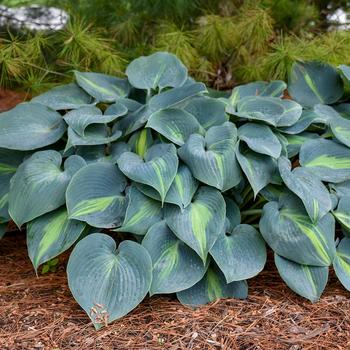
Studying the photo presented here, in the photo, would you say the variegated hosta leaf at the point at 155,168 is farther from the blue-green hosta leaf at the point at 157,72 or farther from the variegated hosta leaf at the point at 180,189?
the blue-green hosta leaf at the point at 157,72

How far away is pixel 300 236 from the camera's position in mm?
2289

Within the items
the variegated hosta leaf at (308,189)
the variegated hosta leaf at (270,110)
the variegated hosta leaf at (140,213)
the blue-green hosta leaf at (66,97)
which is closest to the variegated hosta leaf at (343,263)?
the variegated hosta leaf at (308,189)

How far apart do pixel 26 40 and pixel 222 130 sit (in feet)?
4.97

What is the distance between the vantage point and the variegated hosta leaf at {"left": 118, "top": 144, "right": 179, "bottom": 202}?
2.25 metres

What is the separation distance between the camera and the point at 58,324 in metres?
2.11

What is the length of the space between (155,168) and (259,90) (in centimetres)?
101

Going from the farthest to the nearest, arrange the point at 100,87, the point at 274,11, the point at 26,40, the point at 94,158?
the point at 274,11, the point at 26,40, the point at 100,87, the point at 94,158

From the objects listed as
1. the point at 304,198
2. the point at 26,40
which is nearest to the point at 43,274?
the point at 304,198

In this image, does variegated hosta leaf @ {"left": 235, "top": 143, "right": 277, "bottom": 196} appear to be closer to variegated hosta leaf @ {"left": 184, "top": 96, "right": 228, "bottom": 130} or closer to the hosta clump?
the hosta clump

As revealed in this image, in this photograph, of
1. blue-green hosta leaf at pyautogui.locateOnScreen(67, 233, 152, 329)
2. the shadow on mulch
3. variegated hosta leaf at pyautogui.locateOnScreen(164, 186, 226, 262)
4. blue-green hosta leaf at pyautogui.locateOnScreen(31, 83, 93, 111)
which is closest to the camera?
the shadow on mulch

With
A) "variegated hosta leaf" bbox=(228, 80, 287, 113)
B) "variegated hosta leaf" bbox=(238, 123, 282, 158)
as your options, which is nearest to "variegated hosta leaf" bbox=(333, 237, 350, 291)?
"variegated hosta leaf" bbox=(238, 123, 282, 158)

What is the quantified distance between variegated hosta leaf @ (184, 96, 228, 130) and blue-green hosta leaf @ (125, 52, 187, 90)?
265mm

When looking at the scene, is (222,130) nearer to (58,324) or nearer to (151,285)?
(151,285)

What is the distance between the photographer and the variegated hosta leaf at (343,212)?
7.88 ft
